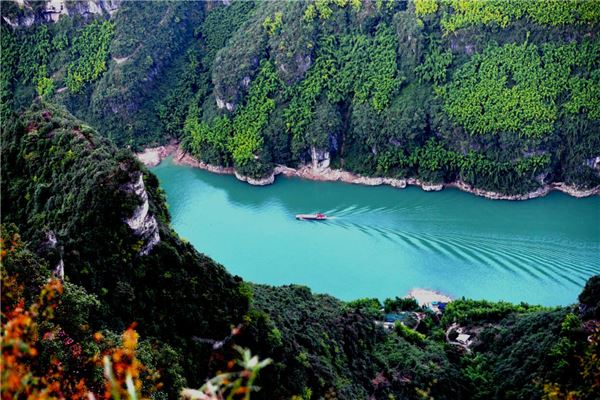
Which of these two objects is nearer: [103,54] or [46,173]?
[46,173]

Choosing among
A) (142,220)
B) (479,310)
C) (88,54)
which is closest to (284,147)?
(88,54)

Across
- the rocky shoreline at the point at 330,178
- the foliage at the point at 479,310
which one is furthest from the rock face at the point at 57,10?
the foliage at the point at 479,310

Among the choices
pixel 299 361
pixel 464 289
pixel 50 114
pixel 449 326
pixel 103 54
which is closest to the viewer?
pixel 299 361

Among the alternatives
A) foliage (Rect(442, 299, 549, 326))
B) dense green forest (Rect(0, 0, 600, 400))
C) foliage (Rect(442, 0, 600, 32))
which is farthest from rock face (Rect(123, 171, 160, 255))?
foliage (Rect(442, 0, 600, 32))

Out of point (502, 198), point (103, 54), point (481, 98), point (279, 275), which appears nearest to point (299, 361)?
point (279, 275)

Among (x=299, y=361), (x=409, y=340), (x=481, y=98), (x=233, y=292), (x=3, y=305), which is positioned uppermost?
(x=481, y=98)

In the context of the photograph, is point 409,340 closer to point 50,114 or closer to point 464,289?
point 464,289
